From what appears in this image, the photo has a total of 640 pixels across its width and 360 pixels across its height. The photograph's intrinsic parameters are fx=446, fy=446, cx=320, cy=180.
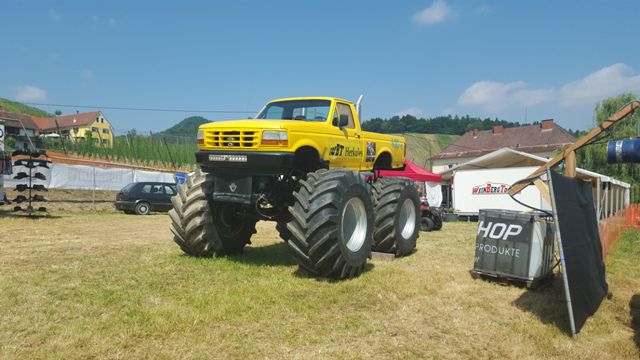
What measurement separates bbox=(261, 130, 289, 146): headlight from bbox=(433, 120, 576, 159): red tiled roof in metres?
52.8

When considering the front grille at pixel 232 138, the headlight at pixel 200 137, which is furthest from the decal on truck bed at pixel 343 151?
the headlight at pixel 200 137

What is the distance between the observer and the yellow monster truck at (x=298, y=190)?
5758 millimetres

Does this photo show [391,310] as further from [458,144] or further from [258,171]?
[458,144]

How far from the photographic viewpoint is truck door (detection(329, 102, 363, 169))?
710 centimetres

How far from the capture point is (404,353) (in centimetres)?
374

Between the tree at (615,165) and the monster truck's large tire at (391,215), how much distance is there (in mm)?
27598

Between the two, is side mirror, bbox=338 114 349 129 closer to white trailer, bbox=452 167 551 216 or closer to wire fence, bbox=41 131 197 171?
white trailer, bbox=452 167 551 216

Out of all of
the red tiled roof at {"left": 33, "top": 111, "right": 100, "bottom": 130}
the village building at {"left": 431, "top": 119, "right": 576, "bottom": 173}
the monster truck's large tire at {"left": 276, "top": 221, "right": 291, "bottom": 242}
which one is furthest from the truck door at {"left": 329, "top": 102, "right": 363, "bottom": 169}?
the red tiled roof at {"left": 33, "top": 111, "right": 100, "bottom": 130}

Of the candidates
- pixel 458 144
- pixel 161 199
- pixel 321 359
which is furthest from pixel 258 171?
pixel 458 144

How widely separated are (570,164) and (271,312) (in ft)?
12.2

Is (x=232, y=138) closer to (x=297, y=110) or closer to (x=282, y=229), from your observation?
(x=297, y=110)

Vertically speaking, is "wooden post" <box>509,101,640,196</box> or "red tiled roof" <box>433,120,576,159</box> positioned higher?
"red tiled roof" <box>433,120,576,159</box>

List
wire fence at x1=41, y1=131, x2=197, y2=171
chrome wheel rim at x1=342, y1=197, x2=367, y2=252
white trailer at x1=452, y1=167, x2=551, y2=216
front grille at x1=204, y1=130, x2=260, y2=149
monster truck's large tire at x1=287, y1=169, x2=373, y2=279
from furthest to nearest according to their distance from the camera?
wire fence at x1=41, y1=131, x2=197, y2=171
white trailer at x1=452, y1=167, x2=551, y2=216
chrome wheel rim at x1=342, y1=197, x2=367, y2=252
front grille at x1=204, y1=130, x2=260, y2=149
monster truck's large tire at x1=287, y1=169, x2=373, y2=279

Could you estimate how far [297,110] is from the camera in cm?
764
